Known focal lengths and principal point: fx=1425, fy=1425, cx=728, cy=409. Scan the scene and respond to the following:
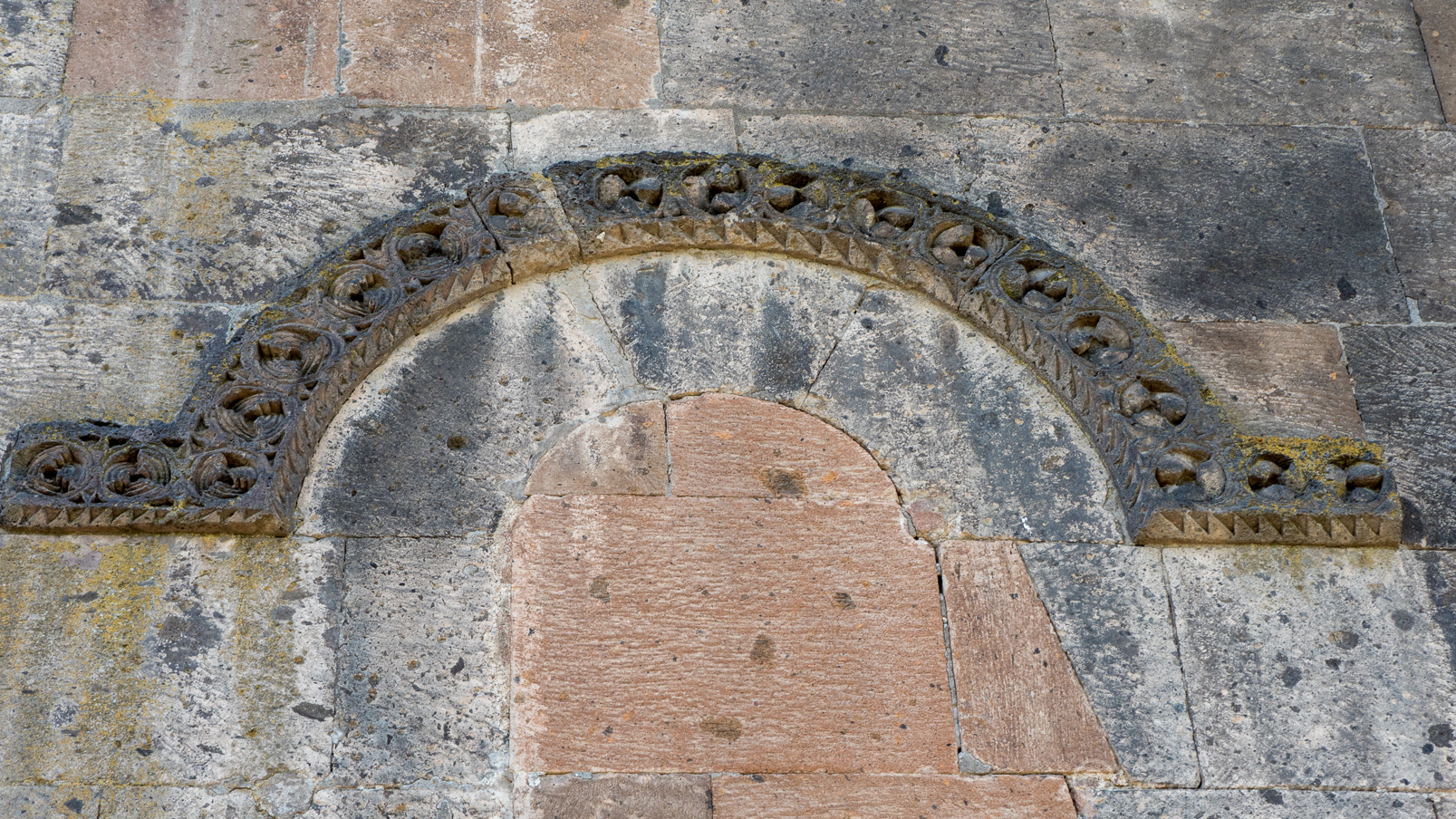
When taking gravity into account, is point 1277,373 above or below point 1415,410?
above

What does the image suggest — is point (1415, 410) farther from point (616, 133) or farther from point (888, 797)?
point (616, 133)

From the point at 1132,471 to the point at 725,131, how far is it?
1876mm

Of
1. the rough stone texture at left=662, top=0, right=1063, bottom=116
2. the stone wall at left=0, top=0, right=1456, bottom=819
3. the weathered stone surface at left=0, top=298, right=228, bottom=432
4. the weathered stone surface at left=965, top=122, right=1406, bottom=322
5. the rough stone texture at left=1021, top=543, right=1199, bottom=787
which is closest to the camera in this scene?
the stone wall at left=0, top=0, right=1456, bottom=819

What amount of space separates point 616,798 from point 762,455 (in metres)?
1.16

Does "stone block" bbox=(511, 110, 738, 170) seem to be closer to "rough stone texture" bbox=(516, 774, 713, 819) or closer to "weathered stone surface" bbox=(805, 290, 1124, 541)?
"weathered stone surface" bbox=(805, 290, 1124, 541)

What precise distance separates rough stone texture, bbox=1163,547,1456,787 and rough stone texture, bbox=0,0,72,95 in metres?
4.16

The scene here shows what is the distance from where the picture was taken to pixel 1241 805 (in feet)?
13.3

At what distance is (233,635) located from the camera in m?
4.07

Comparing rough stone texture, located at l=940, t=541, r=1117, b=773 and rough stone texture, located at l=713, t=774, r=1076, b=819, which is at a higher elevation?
rough stone texture, located at l=940, t=541, r=1117, b=773

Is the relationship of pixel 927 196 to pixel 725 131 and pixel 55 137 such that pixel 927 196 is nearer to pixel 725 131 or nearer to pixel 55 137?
pixel 725 131

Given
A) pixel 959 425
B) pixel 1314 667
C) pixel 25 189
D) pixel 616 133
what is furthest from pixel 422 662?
pixel 1314 667

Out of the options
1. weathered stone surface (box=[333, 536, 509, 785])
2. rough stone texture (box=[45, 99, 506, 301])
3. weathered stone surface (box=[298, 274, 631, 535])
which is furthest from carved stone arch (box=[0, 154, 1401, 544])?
weathered stone surface (box=[333, 536, 509, 785])

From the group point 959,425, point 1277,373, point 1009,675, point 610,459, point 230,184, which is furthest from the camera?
point 230,184

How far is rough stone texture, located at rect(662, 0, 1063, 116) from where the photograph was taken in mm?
5246
